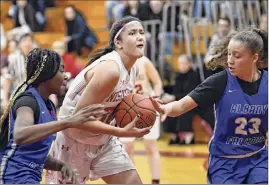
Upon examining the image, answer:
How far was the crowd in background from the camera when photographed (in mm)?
10547

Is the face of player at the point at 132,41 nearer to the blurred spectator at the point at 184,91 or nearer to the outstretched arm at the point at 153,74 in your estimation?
the outstretched arm at the point at 153,74

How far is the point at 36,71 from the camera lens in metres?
4.66

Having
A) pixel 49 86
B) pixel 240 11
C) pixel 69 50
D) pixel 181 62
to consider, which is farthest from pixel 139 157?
pixel 49 86

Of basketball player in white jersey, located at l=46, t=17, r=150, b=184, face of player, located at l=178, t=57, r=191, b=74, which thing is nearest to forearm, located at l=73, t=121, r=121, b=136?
basketball player in white jersey, located at l=46, t=17, r=150, b=184

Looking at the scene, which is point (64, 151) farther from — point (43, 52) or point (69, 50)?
point (69, 50)

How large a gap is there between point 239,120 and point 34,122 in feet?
5.18

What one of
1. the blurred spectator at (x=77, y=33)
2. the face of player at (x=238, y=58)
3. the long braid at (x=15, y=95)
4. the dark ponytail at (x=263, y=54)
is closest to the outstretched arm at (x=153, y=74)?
the dark ponytail at (x=263, y=54)

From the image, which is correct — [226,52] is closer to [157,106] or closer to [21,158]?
[157,106]

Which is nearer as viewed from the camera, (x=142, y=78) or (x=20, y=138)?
(x=20, y=138)

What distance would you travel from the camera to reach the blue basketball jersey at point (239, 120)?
522 cm

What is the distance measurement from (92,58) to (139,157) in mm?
5491

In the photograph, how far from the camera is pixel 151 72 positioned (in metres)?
8.56

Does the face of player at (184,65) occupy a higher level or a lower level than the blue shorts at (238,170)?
lower

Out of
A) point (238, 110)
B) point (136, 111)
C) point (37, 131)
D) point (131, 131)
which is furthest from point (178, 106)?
point (37, 131)
